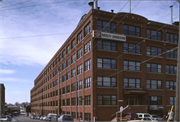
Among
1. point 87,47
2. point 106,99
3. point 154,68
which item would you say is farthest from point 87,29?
point 154,68

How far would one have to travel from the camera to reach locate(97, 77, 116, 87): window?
38.3 metres

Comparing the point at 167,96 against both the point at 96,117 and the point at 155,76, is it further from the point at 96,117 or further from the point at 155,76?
the point at 96,117

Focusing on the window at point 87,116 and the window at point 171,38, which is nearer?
the window at point 87,116

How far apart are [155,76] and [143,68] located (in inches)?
151

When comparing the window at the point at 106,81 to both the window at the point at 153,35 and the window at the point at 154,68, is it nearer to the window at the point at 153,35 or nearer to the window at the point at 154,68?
the window at the point at 154,68

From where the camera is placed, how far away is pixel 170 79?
151ft

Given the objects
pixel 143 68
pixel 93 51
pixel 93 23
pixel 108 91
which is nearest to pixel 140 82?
pixel 143 68

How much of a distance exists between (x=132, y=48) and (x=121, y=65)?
467 centimetres

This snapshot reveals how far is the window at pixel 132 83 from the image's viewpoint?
40500 mm

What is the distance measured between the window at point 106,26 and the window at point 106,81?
9.15 m

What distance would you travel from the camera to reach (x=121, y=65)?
40.2 meters

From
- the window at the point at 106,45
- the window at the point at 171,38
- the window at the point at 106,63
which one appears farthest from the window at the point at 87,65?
the window at the point at 171,38

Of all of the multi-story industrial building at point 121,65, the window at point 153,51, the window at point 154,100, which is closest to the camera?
the multi-story industrial building at point 121,65

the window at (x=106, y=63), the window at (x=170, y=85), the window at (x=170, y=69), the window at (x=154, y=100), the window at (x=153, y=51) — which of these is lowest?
the window at (x=154, y=100)
